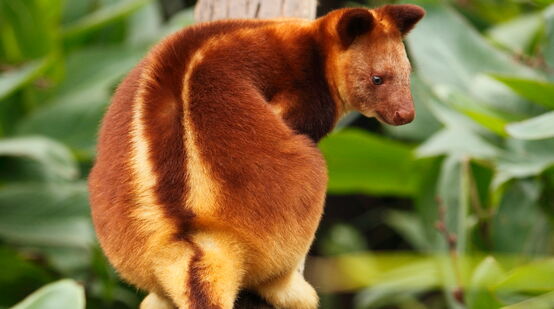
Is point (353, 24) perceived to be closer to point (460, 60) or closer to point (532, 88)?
point (532, 88)

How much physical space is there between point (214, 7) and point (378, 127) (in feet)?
14.0

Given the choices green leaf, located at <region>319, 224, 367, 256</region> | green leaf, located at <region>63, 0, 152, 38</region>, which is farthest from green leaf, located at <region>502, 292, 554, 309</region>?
green leaf, located at <region>63, 0, 152, 38</region>

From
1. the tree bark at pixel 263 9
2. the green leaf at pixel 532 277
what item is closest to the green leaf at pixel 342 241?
the green leaf at pixel 532 277

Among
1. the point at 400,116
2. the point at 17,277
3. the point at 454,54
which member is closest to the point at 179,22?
the point at 454,54

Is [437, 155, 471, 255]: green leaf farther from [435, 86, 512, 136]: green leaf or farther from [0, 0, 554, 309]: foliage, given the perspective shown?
[435, 86, 512, 136]: green leaf

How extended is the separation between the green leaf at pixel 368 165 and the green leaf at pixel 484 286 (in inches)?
59.1

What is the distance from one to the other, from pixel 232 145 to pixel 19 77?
2.77 m

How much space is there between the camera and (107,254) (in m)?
2.59

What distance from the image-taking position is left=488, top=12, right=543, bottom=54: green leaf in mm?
5820

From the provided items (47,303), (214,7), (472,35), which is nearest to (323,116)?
(214,7)

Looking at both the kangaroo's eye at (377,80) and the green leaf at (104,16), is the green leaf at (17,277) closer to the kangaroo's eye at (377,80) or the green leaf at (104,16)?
the green leaf at (104,16)

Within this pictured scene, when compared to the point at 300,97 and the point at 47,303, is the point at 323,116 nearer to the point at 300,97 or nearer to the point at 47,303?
the point at 300,97

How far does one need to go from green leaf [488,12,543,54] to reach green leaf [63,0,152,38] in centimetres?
225

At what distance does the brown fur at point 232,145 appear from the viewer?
2383mm
